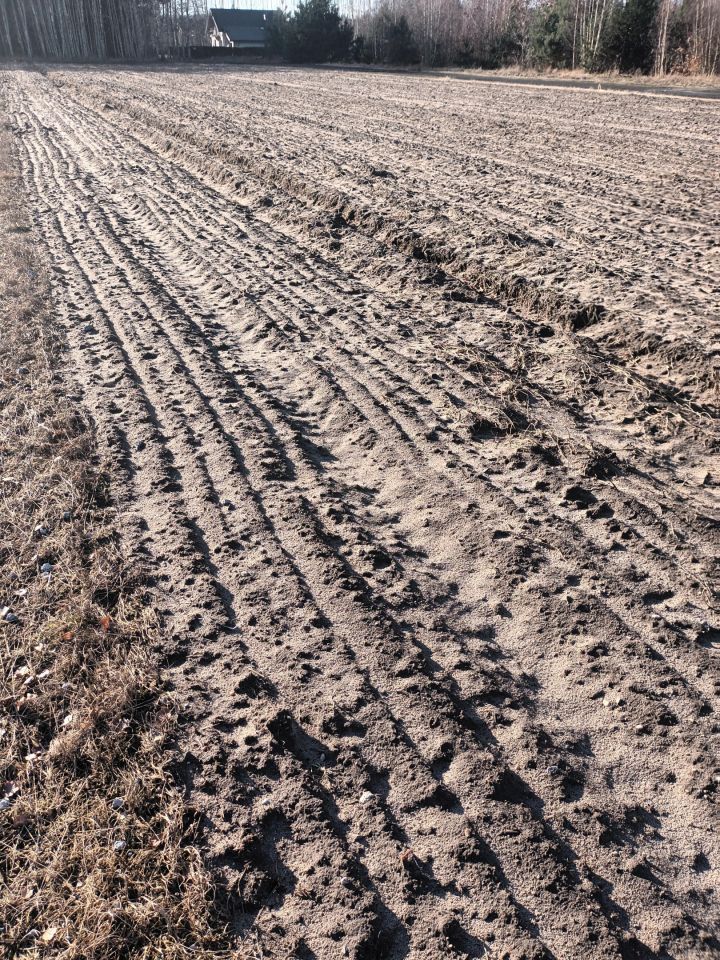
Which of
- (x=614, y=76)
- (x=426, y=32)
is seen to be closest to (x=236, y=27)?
(x=426, y=32)

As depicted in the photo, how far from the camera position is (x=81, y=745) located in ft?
10.0

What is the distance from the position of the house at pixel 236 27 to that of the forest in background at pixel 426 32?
9048 mm

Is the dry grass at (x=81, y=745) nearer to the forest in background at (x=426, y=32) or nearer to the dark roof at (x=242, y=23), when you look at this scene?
the forest in background at (x=426, y=32)

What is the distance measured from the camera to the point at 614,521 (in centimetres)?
415

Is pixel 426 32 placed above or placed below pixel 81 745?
above

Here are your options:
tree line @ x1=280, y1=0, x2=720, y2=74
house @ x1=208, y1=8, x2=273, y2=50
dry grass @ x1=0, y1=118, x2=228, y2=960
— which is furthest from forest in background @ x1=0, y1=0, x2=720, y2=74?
dry grass @ x1=0, y1=118, x2=228, y2=960

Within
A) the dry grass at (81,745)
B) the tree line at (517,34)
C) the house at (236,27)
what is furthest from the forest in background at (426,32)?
the dry grass at (81,745)

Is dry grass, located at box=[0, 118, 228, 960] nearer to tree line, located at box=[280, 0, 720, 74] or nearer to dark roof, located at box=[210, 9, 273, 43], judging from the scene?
tree line, located at box=[280, 0, 720, 74]

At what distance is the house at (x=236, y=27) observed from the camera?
2267 inches

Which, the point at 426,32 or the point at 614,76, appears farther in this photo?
the point at 426,32

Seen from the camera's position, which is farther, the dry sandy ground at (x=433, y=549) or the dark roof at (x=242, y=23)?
the dark roof at (x=242, y=23)

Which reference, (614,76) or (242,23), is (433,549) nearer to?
(614,76)

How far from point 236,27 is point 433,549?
65421 mm

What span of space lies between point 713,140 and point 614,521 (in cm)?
1288
